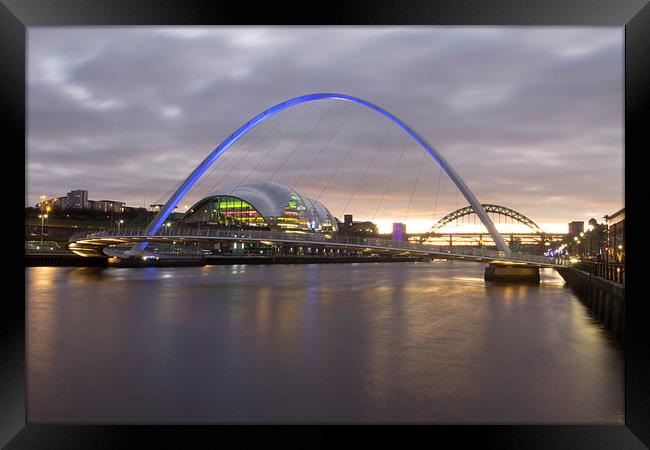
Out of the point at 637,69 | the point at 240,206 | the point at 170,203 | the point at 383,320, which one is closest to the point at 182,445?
the point at 637,69

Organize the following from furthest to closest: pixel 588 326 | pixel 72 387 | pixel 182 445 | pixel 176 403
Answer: pixel 588 326 → pixel 72 387 → pixel 176 403 → pixel 182 445

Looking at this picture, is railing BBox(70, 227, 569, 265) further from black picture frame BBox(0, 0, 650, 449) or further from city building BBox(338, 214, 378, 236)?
city building BBox(338, 214, 378, 236)

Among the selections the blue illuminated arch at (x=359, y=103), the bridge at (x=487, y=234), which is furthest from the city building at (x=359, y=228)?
the blue illuminated arch at (x=359, y=103)

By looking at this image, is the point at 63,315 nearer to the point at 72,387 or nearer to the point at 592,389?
the point at 72,387

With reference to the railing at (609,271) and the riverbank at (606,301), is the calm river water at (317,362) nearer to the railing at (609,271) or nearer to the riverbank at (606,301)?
the riverbank at (606,301)

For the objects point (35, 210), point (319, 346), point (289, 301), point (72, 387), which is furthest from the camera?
point (35, 210)

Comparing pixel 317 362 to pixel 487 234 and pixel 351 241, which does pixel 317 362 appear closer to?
pixel 351 241

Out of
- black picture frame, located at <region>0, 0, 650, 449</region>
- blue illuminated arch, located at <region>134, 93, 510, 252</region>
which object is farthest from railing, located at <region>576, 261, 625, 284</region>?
black picture frame, located at <region>0, 0, 650, 449</region>
